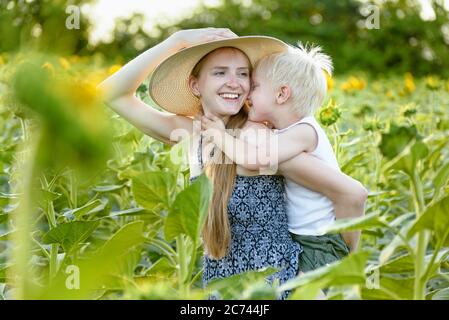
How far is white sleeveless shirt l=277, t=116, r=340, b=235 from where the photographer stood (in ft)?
5.09

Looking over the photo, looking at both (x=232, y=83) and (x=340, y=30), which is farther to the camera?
(x=340, y=30)

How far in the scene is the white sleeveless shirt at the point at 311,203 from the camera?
5.09 feet

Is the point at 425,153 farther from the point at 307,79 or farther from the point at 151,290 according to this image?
the point at 307,79

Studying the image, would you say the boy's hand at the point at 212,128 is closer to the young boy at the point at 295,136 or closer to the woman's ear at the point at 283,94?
the young boy at the point at 295,136

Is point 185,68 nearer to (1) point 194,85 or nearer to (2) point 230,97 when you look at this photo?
(1) point 194,85

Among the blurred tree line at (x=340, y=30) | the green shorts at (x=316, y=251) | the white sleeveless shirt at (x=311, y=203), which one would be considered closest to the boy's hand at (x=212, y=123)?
the white sleeveless shirt at (x=311, y=203)

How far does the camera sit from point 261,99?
1601 mm

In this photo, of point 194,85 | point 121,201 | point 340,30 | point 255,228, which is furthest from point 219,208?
point 340,30

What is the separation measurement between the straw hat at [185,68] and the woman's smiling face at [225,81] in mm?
16

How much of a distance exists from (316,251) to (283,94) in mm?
289
